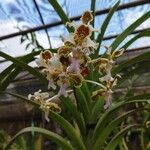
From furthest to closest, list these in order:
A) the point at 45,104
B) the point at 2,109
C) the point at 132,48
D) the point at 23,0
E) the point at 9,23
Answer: the point at 2,109, the point at 132,48, the point at 9,23, the point at 23,0, the point at 45,104

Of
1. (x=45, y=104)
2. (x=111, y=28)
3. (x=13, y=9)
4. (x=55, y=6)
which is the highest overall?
(x=13, y=9)

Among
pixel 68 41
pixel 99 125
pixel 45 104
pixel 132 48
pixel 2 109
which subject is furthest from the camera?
pixel 2 109

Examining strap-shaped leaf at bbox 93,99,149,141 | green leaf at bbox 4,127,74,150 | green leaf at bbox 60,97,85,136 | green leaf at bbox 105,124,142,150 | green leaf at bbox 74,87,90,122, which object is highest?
green leaf at bbox 74,87,90,122

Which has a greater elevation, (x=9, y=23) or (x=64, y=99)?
(x=9, y=23)

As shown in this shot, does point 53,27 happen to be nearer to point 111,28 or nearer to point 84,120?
point 111,28

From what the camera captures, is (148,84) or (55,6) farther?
(148,84)

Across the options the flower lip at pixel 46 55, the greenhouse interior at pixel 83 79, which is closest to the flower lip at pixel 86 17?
the greenhouse interior at pixel 83 79

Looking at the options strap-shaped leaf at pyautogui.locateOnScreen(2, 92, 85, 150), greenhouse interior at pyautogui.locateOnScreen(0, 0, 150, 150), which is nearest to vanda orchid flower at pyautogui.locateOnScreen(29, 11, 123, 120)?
greenhouse interior at pyautogui.locateOnScreen(0, 0, 150, 150)

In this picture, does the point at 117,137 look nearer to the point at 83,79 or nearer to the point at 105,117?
the point at 105,117

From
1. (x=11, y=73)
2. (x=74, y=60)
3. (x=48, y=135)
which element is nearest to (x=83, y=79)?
(x=74, y=60)

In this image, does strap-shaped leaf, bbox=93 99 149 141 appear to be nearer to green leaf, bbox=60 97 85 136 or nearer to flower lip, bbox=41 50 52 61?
green leaf, bbox=60 97 85 136

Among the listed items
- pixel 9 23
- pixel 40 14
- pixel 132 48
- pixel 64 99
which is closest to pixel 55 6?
pixel 64 99
